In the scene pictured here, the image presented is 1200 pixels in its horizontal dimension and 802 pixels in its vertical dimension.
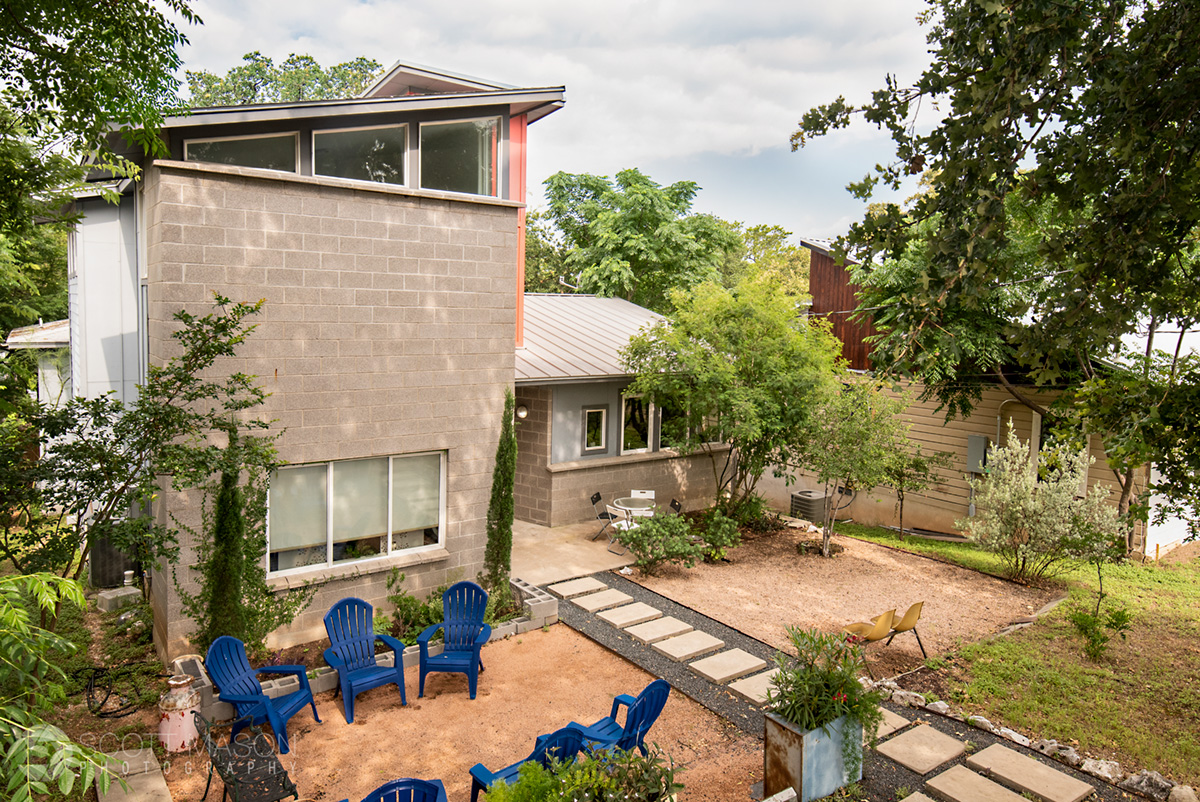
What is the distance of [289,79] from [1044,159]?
176ft

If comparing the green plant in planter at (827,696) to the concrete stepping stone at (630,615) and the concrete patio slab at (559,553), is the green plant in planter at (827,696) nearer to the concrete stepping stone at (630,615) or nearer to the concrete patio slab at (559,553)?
the concrete stepping stone at (630,615)

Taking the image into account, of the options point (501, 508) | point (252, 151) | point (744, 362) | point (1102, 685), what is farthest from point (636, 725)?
point (744, 362)

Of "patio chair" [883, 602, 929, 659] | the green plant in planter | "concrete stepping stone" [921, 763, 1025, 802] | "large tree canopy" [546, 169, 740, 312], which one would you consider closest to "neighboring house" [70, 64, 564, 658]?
the green plant in planter

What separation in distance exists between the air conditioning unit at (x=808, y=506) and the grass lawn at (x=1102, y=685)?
649 cm

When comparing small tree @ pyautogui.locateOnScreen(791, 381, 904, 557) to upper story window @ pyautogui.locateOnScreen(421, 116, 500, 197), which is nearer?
upper story window @ pyautogui.locateOnScreen(421, 116, 500, 197)

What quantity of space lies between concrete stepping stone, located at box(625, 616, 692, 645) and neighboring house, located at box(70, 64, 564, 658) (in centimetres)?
237

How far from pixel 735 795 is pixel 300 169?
8258mm

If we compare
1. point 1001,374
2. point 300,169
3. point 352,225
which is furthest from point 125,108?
point 1001,374

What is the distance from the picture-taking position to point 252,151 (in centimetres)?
834

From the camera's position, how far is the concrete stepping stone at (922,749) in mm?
6215

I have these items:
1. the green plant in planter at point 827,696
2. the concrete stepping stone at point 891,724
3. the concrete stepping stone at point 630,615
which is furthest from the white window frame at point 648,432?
the green plant in planter at point 827,696

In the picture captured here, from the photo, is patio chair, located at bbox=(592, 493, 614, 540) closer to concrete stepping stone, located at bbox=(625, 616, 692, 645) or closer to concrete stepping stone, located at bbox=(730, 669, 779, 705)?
concrete stepping stone, located at bbox=(625, 616, 692, 645)

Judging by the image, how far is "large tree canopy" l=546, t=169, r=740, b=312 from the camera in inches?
1244

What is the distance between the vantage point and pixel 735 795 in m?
5.85
